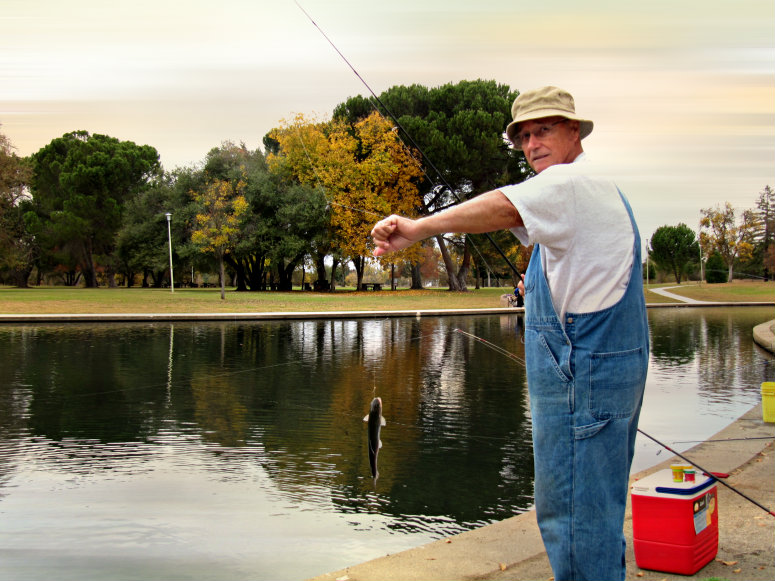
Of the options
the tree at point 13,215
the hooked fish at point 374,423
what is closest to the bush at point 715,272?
the tree at point 13,215

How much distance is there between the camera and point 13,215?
225ft

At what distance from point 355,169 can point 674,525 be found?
44830 millimetres

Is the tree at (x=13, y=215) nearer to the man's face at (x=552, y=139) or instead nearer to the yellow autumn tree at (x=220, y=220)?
the yellow autumn tree at (x=220, y=220)

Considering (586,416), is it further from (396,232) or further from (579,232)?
(396,232)

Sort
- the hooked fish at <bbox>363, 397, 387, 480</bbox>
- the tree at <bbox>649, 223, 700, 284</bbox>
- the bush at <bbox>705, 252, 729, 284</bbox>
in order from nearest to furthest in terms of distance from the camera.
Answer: the hooked fish at <bbox>363, 397, 387, 480</bbox> < the bush at <bbox>705, 252, 729, 284</bbox> < the tree at <bbox>649, 223, 700, 284</bbox>

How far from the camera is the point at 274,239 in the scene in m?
51.4

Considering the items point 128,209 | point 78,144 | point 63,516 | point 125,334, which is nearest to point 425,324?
point 125,334

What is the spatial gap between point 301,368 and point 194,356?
3.08 m

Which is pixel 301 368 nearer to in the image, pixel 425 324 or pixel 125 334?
pixel 125 334

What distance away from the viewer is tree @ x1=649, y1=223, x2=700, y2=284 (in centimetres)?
10181

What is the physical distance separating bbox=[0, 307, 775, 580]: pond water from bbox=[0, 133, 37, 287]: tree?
4101 centimetres

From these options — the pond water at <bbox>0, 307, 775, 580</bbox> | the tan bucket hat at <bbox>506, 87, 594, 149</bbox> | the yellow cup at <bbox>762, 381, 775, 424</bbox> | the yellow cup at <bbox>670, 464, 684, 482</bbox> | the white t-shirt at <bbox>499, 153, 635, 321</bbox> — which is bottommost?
the pond water at <bbox>0, 307, 775, 580</bbox>

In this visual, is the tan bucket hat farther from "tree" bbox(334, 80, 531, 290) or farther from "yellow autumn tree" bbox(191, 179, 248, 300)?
"tree" bbox(334, 80, 531, 290)

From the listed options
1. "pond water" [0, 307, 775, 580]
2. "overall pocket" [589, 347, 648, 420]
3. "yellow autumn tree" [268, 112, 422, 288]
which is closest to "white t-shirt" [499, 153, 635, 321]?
"overall pocket" [589, 347, 648, 420]
